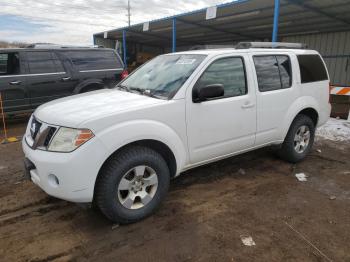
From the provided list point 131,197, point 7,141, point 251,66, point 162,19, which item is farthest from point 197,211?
point 162,19

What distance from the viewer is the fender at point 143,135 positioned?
2762 millimetres

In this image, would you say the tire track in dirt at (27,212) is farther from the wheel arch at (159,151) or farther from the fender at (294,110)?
the fender at (294,110)

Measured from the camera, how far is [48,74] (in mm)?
7297

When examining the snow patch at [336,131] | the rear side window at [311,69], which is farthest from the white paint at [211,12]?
the rear side window at [311,69]

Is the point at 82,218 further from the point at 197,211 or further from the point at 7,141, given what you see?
the point at 7,141

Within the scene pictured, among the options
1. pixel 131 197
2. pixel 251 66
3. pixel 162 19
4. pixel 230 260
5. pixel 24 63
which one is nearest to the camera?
pixel 230 260

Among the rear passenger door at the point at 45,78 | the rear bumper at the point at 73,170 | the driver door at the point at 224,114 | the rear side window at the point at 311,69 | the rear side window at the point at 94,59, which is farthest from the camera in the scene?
the rear side window at the point at 94,59

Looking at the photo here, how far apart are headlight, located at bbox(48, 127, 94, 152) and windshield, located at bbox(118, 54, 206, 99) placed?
3.35 feet

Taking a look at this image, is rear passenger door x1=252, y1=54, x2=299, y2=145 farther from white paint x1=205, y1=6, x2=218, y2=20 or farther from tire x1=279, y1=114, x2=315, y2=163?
white paint x1=205, y1=6, x2=218, y2=20

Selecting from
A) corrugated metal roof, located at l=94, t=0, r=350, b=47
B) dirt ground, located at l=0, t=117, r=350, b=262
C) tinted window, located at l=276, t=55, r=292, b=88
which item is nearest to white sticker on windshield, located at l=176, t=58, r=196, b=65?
tinted window, located at l=276, t=55, r=292, b=88

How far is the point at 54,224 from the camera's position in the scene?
3129 millimetres

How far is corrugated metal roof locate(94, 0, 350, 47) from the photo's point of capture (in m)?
10.2

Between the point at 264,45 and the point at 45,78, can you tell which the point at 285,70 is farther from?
the point at 45,78

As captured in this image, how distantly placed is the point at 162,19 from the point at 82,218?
491 inches
